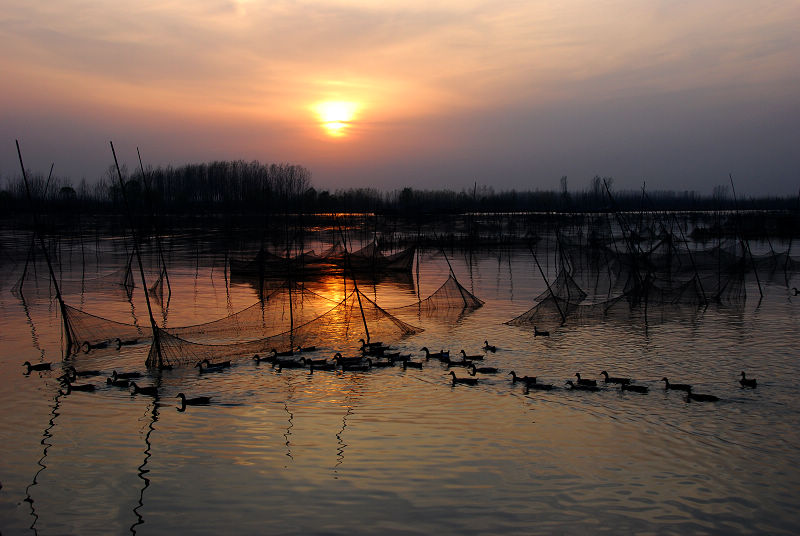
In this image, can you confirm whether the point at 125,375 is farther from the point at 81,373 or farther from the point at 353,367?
the point at 353,367

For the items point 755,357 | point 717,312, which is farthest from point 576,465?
point 717,312

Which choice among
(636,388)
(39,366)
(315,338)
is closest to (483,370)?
(636,388)

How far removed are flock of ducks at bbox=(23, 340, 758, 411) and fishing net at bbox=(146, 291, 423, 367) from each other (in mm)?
288

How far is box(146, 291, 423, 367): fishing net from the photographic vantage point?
10305 mm

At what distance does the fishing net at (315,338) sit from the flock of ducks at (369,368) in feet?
0.95

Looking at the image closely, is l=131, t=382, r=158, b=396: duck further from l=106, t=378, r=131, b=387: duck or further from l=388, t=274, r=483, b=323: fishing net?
l=388, t=274, r=483, b=323: fishing net

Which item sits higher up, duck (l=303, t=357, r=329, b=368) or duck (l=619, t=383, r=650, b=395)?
duck (l=303, t=357, r=329, b=368)

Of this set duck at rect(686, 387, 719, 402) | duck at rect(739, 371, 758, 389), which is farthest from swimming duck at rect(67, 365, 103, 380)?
duck at rect(739, 371, 758, 389)

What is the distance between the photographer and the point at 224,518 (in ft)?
18.5

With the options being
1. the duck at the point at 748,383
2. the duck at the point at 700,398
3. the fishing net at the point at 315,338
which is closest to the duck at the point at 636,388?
the duck at the point at 700,398

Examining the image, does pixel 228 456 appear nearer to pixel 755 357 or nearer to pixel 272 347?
pixel 272 347

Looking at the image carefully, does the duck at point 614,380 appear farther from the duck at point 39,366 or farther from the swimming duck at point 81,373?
the duck at point 39,366

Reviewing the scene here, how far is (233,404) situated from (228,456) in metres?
1.72

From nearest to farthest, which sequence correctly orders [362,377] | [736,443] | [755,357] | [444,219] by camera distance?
[736,443] → [362,377] → [755,357] → [444,219]
